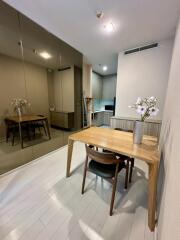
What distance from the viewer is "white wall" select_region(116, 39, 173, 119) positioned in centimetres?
279

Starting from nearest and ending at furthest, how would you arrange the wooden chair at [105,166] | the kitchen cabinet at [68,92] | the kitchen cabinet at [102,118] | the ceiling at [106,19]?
the wooden chair at [105,166]
the ceiling at [106,19]
the kitchen cabinet at [68,92]
the kitchen cabinet at [102,118]

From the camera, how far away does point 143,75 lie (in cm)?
311

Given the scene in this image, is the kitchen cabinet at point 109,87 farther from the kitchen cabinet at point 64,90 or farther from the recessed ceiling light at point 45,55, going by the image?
the recessed ceiling light at point 45,55

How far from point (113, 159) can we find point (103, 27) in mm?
2675

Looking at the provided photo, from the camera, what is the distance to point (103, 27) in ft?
7.59

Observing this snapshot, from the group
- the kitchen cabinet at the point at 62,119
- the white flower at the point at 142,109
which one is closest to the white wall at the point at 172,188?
the white flower at the point at 142,109

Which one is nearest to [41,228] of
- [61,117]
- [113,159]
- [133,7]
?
[113,159]

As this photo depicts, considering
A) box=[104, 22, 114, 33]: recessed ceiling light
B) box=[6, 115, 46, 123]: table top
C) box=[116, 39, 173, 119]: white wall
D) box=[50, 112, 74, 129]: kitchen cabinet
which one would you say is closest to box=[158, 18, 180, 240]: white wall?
box=[104, 22, 114, 33]: recessed ceiling light

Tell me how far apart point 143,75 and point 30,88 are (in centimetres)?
302

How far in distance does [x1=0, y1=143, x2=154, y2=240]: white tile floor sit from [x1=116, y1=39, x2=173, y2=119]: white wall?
2.17m

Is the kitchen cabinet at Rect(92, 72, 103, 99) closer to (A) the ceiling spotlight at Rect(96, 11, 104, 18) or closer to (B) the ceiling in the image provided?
(B) the ceiling

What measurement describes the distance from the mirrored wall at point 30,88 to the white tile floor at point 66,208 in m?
0.68

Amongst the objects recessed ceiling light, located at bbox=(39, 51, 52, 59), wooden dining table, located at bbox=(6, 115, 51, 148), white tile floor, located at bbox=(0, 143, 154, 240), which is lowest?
white tile floor, located at bbox=(0, 143, 154, 240)

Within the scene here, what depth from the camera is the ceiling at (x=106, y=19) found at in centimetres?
178
